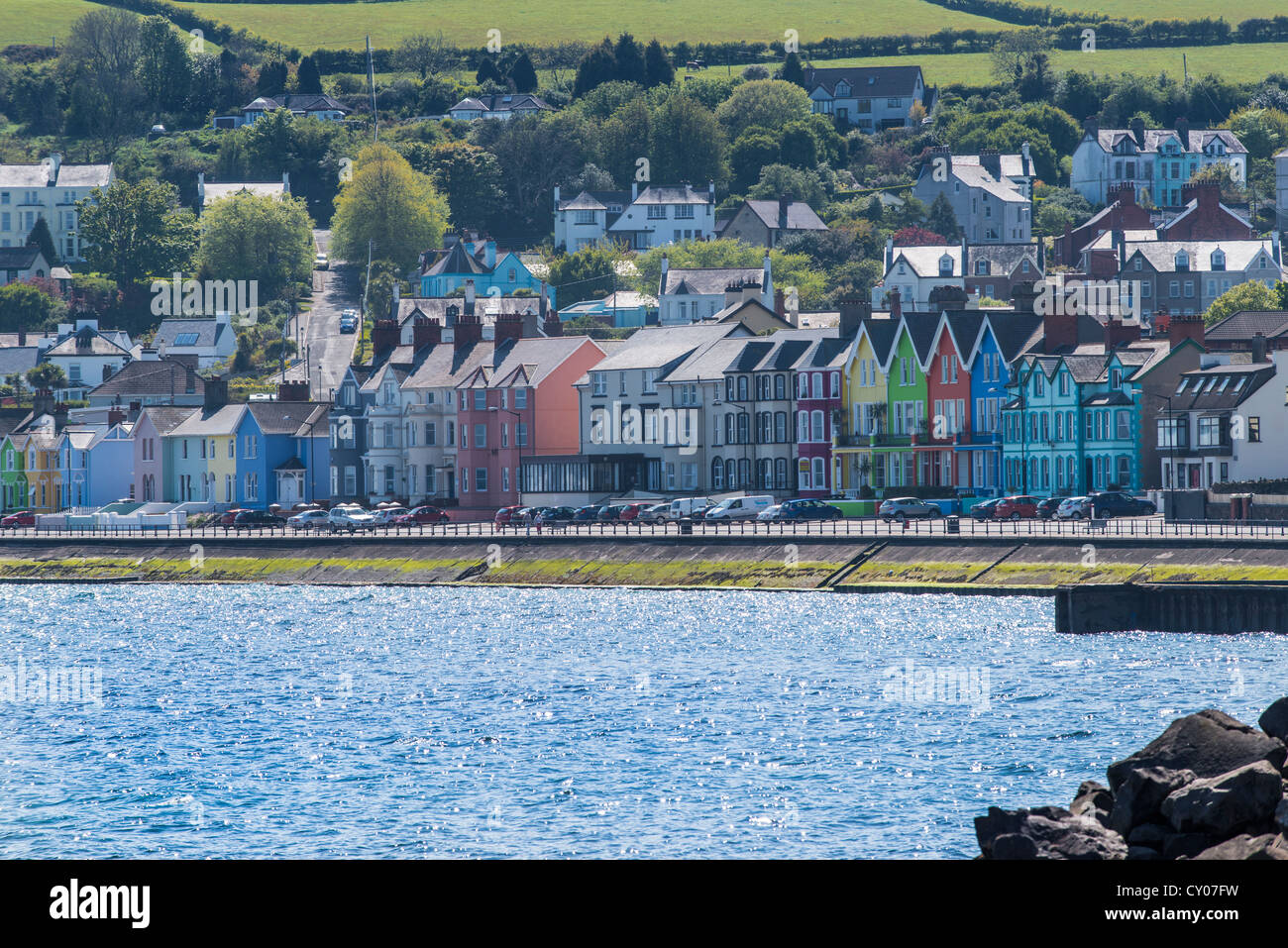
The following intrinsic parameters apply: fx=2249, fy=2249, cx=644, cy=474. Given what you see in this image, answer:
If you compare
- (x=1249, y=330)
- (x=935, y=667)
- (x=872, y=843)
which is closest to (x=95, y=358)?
(x=1249, y=330)

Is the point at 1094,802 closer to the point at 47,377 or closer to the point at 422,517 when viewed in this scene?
the point at 422,517

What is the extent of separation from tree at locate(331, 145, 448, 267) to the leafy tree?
1377 cm

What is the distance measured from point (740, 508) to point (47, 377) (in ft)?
263

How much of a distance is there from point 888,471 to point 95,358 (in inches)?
3226

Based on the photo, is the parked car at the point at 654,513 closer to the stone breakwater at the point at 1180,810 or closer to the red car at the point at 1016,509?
the red car at the point at 1016,509

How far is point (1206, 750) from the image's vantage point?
2920 centimetres

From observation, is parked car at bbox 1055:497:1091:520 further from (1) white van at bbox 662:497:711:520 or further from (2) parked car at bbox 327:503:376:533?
(2) parked car at bbox 327:503:376:533

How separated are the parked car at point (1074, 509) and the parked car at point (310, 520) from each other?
39.5 metres

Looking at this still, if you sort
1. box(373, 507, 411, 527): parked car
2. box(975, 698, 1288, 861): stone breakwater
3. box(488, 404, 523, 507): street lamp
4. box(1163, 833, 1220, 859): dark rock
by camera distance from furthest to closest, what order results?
box(488, 404, 523, 507): street lamp → box(373, 507, 411, 527): parked car → box(1163, 833, 1220, 859): dark rock → box(975, 698, 1288, 861): stone breakwater

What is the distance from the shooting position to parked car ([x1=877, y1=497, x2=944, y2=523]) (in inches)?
3711

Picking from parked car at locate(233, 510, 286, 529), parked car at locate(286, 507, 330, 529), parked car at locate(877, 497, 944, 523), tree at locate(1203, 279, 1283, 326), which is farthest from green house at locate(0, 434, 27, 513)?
tree at locate(1203, 279, 1283, 326)

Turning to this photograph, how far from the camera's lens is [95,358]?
169000 millimetres

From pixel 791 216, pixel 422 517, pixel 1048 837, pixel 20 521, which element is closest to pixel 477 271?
pixel 791 216
